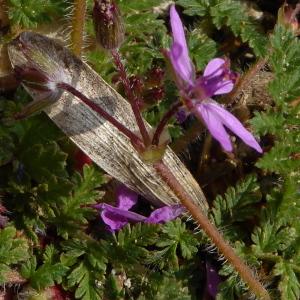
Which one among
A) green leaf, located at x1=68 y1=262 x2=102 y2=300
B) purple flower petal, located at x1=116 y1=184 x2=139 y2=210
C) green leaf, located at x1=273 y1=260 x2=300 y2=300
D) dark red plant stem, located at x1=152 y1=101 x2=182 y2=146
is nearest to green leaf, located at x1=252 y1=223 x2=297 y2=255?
green leaf, located at x1=273 y1=260 x2=300 y2=300

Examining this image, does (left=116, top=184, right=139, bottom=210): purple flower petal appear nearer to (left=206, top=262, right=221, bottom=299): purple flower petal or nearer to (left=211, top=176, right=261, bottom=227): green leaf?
(left=211, top=176, right=261, bottom=227): green leaf

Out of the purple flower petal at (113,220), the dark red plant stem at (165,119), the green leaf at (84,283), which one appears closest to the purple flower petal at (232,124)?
the dark red plant stem at (165,119)

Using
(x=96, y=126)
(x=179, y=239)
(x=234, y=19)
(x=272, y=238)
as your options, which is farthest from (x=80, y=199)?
(x=234, y=19)

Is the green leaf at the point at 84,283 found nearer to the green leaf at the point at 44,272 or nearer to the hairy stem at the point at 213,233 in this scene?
the green leaf at the point at 44,272

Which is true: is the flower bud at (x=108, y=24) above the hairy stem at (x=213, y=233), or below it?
above

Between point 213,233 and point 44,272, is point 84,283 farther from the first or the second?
point 213,233

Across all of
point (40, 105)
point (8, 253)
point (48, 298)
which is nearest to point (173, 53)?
point (40, 105)
